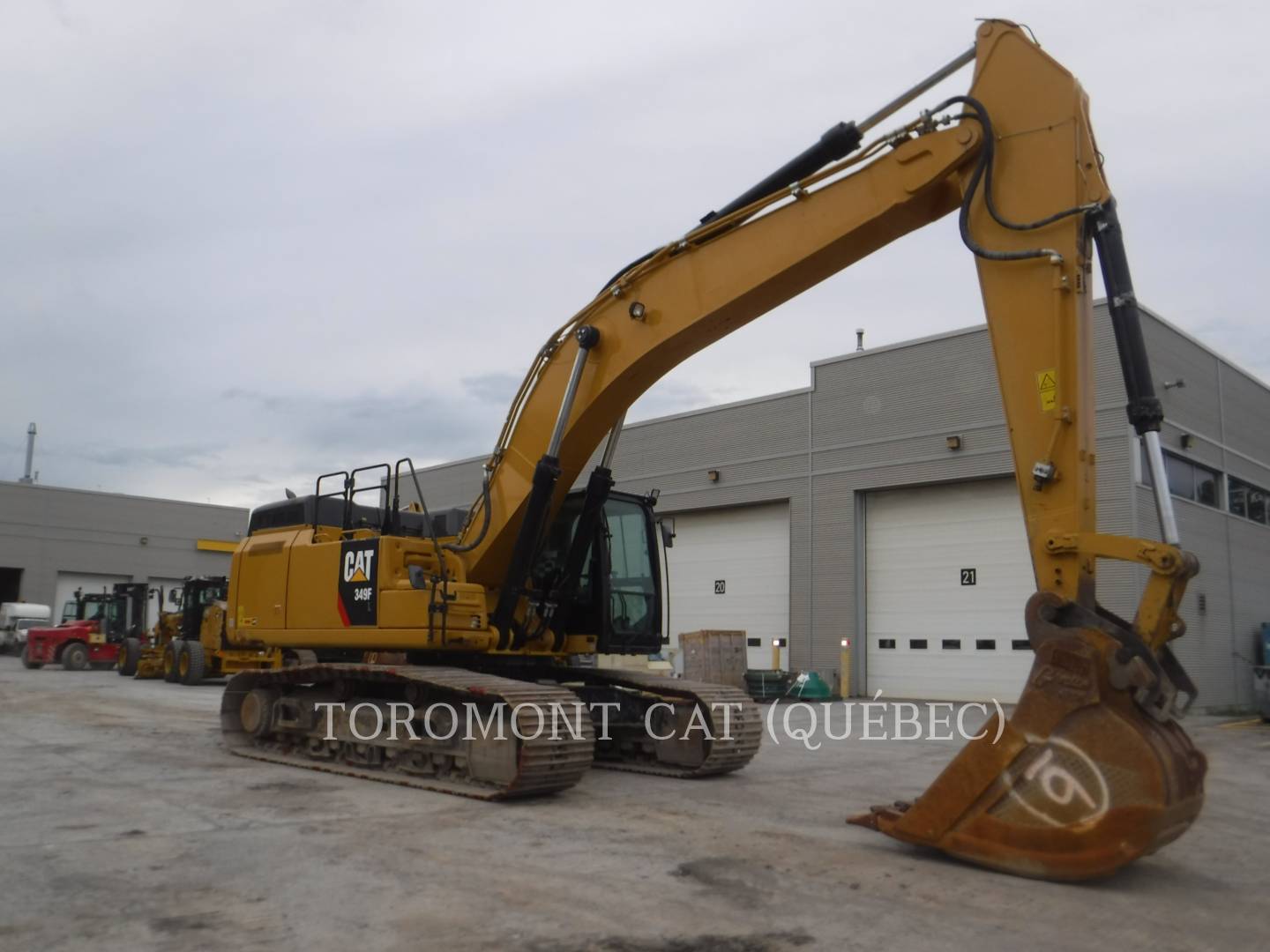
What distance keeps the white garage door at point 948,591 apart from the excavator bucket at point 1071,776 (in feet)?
47.9

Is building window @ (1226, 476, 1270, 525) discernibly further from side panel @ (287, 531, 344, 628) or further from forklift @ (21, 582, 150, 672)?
forklift @ (21, 582, 150, 672)

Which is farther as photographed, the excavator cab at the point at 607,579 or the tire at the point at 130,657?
the tire at the point at 130,657

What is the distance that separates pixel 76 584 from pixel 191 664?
25.2 m

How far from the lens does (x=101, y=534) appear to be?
4534 centimetres

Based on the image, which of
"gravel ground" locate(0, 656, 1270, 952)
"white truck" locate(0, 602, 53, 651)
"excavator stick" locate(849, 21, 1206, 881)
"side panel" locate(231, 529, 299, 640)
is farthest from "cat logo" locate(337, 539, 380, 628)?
"white truck" locate(0, 602, 53, 651)

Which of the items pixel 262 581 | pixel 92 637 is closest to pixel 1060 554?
pixel 262 581

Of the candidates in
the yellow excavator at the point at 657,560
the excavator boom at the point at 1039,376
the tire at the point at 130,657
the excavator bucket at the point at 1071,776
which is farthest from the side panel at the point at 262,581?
the tire at the point at 130,657

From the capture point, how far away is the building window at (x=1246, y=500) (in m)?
22.2

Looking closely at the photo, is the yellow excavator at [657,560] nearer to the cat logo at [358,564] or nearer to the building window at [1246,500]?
the cat logo at [358,564]

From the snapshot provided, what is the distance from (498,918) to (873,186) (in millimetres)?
5087

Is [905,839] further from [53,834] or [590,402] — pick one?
[53,834]

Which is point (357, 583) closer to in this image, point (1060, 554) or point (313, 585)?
point (313, 585)

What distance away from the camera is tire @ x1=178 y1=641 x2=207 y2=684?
76.8 ft

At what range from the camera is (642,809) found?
26.5 feet
